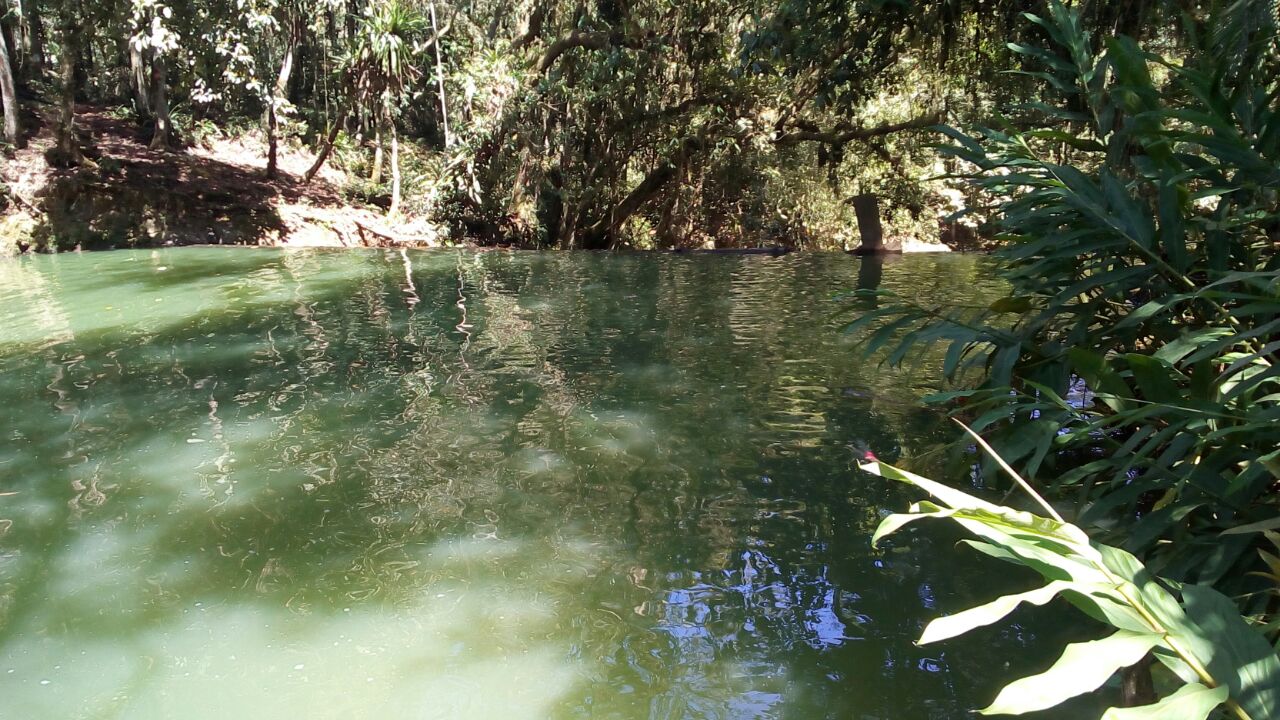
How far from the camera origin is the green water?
2646 millimetres

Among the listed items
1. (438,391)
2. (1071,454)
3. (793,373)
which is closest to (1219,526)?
(1071,454)

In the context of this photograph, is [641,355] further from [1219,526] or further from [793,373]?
[1219,526]

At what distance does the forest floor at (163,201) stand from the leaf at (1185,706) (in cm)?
2004

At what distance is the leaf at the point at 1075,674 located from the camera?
3.42 ft

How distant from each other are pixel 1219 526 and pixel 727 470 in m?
2.26

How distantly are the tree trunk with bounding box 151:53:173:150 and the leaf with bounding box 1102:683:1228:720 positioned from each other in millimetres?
23199

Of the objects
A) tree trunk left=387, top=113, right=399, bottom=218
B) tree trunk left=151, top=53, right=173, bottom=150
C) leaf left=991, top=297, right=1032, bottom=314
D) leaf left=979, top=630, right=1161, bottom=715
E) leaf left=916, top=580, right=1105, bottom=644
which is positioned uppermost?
tree trunk left=151, top=53, right=173, bottom=150

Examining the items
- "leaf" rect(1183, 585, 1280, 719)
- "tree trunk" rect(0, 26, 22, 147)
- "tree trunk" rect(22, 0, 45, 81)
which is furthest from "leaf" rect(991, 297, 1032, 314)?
"tree trunk" rect(22, 0, 45, 81)

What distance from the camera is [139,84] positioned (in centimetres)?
2306

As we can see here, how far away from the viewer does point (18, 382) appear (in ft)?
20.1

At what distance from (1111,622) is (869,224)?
16.2 m

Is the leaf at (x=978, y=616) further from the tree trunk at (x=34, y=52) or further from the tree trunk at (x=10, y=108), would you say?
the tree trunk at (x=34, y=52)

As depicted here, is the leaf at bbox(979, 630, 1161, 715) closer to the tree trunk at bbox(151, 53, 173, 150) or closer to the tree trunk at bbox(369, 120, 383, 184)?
the tree trunk at bbox(151, 53, 173, 150)

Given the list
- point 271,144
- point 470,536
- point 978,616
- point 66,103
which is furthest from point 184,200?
point 978,616
